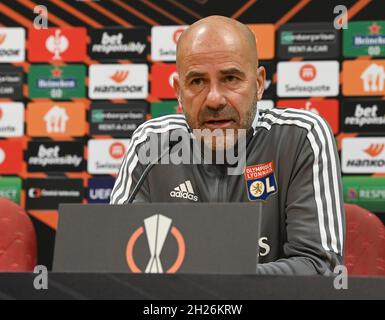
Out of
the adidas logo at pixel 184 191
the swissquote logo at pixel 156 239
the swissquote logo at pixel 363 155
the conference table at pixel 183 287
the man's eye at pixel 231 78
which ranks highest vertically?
the man's eye at pixel 231 78

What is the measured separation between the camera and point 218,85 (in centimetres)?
163

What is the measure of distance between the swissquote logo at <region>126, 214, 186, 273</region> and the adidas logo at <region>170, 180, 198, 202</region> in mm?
670

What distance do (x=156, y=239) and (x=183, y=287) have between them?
163 mm

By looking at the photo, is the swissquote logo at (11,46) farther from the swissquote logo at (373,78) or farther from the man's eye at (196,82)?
the man's eye at (196,82)

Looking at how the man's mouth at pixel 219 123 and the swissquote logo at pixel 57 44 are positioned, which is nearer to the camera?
the man's mouth at pixel 219 123

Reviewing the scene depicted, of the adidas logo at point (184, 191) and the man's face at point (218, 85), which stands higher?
the man's face at point (218, 85)

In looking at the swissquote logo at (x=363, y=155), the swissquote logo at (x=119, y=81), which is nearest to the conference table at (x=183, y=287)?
the swissquote logo at (x=363, y=155)

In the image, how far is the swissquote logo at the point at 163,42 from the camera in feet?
10.00

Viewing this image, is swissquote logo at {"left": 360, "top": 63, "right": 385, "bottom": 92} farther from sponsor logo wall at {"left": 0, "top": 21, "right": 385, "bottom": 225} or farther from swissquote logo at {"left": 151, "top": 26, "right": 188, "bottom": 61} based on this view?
swissquote logo at {"left": 151, "top": 26, "right": 188, "bottom": 61}

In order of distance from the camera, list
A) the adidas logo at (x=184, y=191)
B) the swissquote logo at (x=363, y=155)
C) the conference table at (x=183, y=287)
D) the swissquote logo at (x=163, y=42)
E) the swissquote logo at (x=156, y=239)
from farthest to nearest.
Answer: the swissquote logo at (x=163, y=42) → the swissquote logo at (x=363, y=155) → the adidas logo at (x=184, y=191) → the swissquote logo at (x=156, y=239) → the conference table at (x=183, y=287)

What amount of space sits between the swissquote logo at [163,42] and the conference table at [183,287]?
224cm

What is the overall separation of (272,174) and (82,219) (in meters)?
0.67
